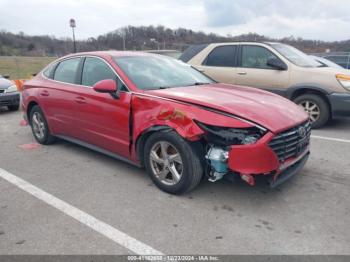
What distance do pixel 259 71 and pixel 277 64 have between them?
0.42 meters

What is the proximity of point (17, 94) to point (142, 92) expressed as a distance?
6471 mm

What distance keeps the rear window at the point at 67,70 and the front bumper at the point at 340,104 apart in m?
4.71

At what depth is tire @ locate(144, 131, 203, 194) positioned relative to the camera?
3.34 meters

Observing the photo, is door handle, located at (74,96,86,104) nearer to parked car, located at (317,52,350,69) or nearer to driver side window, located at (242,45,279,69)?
driver side window, located at (242,45,279,69)

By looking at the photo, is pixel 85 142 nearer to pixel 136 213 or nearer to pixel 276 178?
pixel 136 213

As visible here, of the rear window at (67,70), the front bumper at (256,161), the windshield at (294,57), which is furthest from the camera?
the windshield at (294,57)

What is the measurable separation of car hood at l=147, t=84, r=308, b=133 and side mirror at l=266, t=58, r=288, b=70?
2.88 meters

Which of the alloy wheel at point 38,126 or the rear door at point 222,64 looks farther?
the rear door at point 222,64

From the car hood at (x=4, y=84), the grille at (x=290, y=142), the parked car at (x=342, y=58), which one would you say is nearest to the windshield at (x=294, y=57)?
the grille at (x=290, y=142)

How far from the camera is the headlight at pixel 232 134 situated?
3.15m

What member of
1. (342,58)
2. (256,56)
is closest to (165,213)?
(256,56)

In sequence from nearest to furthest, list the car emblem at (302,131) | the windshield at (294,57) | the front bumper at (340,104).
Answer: the car emblem at (302,131)
the front bumper at (340,104)
the windshield at (294,57)

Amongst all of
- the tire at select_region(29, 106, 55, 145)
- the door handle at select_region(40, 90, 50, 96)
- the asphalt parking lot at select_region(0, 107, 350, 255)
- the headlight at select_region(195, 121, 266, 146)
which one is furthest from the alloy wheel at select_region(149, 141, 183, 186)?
the tire at select_region(29, 106, 55, 145)

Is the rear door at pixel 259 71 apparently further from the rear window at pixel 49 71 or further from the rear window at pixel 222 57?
the rear window at pixel 49 71
